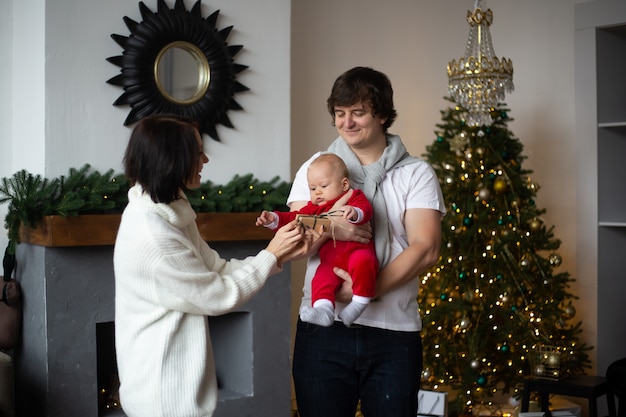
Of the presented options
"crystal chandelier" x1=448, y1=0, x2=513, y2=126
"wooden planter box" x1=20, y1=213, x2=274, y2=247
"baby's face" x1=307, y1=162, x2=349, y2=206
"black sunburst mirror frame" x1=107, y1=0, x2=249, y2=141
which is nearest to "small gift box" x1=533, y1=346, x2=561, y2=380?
"crystal chandelier" x1=448, y1=0, x2=513, y2=126

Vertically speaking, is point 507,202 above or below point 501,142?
below

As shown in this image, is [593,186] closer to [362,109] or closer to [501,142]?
[501,142]

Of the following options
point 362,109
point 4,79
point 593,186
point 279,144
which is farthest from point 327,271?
point 593,186

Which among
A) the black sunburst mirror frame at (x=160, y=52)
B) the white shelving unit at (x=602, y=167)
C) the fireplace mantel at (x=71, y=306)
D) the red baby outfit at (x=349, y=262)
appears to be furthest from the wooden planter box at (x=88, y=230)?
the white shelving unit at (x=602, y=167)

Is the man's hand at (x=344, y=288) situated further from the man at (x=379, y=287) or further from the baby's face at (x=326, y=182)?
the baby's face at (x=326, y=182)

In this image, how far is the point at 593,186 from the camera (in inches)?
187

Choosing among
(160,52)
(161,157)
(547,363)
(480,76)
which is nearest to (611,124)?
(480,76)

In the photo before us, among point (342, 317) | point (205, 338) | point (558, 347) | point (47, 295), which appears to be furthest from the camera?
point (558, 347)

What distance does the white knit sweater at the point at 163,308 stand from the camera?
1836 mm

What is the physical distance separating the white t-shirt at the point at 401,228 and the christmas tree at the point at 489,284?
2.15 metres

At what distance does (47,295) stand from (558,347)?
2.62 metres

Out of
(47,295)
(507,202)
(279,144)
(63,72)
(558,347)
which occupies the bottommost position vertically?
(558,347)

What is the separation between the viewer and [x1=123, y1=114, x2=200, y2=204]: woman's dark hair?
185cm

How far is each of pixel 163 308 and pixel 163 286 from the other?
0.06 metres
